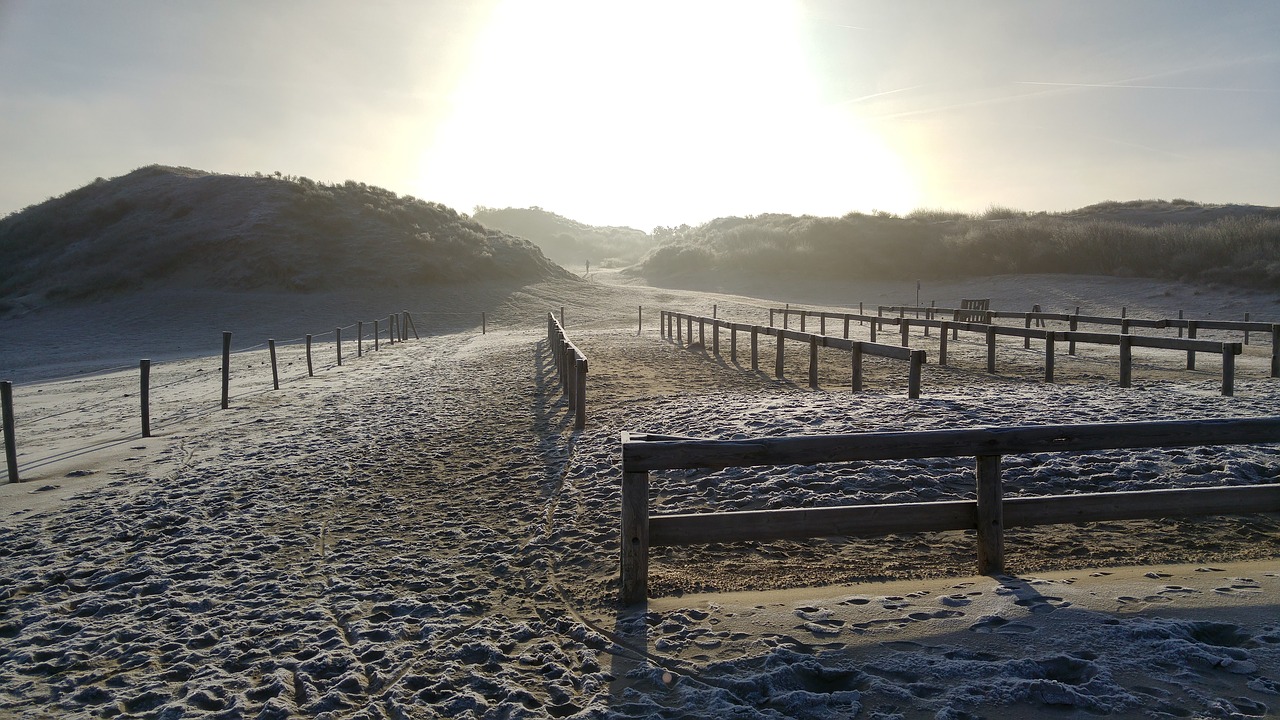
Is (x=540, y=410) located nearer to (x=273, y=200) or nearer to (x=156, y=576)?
(x=156, y=576)

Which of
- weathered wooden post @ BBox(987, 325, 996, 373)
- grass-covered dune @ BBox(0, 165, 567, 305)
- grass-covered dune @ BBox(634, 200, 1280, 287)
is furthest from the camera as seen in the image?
grass-covered dune @ BBox(0, 165, 567, 305)

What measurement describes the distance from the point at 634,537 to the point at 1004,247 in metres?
49.1

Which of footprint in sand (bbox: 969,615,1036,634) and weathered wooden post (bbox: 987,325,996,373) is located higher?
weathered wooden post (bbox: 987,325,996,373)

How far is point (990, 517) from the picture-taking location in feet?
14.1

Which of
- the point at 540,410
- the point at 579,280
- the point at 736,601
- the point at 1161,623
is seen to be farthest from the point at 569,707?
the point at 579,280

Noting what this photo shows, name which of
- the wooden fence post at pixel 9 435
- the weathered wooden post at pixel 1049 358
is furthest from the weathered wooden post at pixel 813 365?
the wooden fence post at pixel 9 435

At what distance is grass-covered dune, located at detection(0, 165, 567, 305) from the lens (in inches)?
1542

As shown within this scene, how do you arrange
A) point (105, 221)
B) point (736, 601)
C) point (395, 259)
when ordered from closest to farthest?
point (736, 601) < point (395, 259) < point (105, 221)

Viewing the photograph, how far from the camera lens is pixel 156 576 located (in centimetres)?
507

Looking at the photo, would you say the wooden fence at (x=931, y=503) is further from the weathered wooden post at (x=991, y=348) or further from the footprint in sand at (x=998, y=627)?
the weathered wooden post at (x=991, y=348)

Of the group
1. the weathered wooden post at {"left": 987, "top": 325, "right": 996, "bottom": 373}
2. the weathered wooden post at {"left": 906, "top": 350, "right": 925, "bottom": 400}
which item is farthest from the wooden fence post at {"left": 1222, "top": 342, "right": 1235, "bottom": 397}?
the weathered wooden post at {"left": 987, "top": 325, "right": 996, "bottom": 373}

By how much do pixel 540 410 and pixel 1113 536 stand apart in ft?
25.0

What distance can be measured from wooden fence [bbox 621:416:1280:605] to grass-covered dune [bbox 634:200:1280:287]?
3597 cm

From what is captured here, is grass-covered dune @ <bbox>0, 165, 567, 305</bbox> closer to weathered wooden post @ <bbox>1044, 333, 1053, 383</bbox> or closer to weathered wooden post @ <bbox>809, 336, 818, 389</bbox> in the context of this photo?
weathered wooden post @ <bbox>809, 336, 818, 389</bbox>
